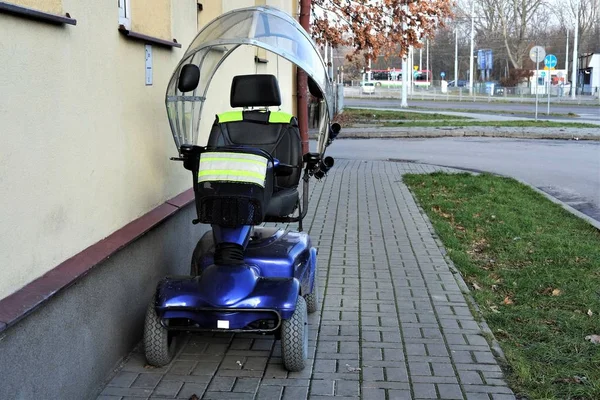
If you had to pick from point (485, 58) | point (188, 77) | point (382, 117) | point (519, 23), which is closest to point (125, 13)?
point (188, 77)

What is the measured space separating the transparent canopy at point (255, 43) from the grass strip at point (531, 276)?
6.59 ft

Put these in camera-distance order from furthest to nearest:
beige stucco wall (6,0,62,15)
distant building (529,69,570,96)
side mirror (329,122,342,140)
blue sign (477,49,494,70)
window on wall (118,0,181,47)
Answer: blue sign (477,49,494,70), distant building (529,69,570,96), side mirror (329,122,342,140), window on wall (118,0,181,47), beige stucco wall (6,0,62,15)

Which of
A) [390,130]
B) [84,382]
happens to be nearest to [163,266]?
[84,382]

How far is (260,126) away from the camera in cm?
583

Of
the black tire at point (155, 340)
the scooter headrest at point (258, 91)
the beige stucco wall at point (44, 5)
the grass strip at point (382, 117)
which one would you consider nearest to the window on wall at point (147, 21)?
the scooter headrest at point (258, 91)

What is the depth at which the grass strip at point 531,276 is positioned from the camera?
15.3 ft

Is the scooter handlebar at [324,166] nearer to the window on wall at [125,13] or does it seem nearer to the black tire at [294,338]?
the black tire at [294,338]

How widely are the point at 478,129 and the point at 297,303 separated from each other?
2227 centimetres

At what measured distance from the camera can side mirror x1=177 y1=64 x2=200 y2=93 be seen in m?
5.31

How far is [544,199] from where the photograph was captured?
11664 millimetres

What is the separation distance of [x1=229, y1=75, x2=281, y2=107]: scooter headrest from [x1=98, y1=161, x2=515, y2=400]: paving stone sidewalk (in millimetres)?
1630

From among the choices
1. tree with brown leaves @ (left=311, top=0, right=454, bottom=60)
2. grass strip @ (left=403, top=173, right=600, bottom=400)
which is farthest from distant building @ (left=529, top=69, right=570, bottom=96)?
grass strip @ (left=403, top=173, right=600, bottom=400)

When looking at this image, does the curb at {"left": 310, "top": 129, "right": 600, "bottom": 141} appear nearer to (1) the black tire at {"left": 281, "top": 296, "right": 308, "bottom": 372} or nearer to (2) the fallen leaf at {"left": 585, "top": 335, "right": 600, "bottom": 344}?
(2) the fallen leaf at {"left": 585, "top": 335, "right": 600, "bottom": 344}

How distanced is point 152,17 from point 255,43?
1295 mm
